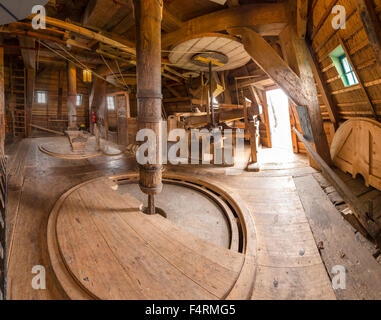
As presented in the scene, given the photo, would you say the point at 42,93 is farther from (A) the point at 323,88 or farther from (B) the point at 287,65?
(A) the point at 323,88

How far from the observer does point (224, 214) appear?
3150 mm

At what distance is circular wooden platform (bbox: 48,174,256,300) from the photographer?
4.33 feet

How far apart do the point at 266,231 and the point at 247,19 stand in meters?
3.93

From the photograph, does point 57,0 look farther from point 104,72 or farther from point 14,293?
point 14,293

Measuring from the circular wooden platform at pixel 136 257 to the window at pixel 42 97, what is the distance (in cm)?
1391

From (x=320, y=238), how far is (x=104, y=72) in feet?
30.6

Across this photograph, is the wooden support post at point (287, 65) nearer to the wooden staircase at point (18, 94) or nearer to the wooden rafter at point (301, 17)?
the wooden rafter at point (301, 17)

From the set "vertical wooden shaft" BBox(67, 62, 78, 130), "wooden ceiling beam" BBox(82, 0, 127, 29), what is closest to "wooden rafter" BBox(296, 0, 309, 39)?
"wooden ceiling beam" BBox(82, 0, 127, 29)

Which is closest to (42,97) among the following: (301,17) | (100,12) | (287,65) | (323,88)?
(100,12)

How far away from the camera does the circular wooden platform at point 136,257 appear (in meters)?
1.32

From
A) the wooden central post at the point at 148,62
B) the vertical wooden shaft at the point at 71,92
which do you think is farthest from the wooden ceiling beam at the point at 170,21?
the vertical wooden shaft at the point at 71,92

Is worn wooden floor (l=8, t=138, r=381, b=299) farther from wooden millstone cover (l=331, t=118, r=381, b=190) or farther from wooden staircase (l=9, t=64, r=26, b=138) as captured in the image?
wooden staircase (l=9, t=64, r=26, b=138)

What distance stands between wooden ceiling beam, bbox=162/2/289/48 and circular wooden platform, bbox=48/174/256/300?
12.1ft
